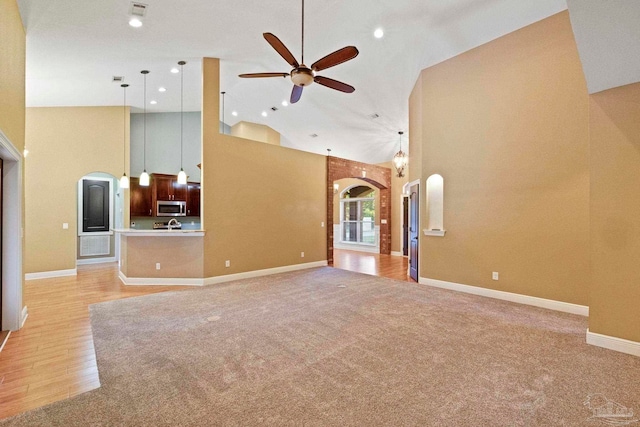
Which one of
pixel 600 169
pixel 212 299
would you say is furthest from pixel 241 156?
pixel 600 169

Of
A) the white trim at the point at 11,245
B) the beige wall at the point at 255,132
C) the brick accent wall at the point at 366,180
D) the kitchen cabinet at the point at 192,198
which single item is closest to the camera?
the white trim at the point at 11,245

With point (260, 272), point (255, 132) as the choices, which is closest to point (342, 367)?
point (260, 272)

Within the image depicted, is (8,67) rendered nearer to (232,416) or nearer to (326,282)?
(232,416)

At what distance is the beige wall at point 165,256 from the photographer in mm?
5512

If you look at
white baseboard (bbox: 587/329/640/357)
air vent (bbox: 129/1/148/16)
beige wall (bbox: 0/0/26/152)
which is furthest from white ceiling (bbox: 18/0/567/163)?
white baseboard (bbox: 587/329/640/357)

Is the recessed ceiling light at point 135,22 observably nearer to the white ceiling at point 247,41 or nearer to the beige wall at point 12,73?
the white ceiling at point 247,41

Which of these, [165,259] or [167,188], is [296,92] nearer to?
[165,259]

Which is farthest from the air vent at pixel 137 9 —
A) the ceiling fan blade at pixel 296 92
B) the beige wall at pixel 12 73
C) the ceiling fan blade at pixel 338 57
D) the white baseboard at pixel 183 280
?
the white baseboard at pixel 183 280

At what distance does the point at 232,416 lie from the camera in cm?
193

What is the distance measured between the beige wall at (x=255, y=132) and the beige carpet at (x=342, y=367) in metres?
6.01

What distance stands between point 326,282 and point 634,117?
4708 millimetres

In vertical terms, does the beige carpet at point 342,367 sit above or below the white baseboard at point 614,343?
below

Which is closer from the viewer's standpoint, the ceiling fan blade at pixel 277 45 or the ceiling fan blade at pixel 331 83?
the ceiling fan blade at pixel 277 45

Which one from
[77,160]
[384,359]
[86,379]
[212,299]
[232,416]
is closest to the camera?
[232,416]
